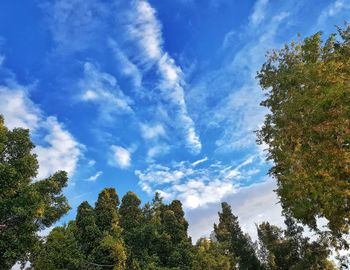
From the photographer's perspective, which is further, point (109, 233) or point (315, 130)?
point (109, 233)

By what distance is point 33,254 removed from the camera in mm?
24812

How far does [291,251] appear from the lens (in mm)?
62875

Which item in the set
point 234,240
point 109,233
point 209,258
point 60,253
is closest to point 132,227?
point 109,233

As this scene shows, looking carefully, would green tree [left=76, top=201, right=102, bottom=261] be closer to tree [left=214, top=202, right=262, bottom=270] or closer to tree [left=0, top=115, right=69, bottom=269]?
tree [left=0, top=115, right=69, bottom=269]

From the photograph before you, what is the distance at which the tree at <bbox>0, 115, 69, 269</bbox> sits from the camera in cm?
2241

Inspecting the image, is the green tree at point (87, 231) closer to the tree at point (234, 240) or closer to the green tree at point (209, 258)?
the green tree at point (209, 258)

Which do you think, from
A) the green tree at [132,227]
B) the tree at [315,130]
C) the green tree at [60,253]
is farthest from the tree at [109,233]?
the tree at [315,130]

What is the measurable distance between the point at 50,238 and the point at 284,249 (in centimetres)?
4592

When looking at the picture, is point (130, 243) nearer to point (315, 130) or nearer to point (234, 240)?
point (315, 130)

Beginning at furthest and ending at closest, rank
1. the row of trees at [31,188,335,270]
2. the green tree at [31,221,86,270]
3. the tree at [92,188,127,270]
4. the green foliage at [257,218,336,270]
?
the green foliage at [257,218,336,270] < the tree at [92,188,127,270] < the row of trees at [31,188,335,270] < the green tree at [31,221,86,270]

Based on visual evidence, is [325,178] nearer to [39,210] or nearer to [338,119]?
[338,119]

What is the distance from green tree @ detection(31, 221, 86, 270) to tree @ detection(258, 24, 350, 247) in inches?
674

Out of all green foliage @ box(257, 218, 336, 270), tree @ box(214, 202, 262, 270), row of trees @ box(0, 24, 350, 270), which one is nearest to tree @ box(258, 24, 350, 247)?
row of trees @ box(0, 24, 350, 270)

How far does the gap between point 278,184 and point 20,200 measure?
54.4ft
